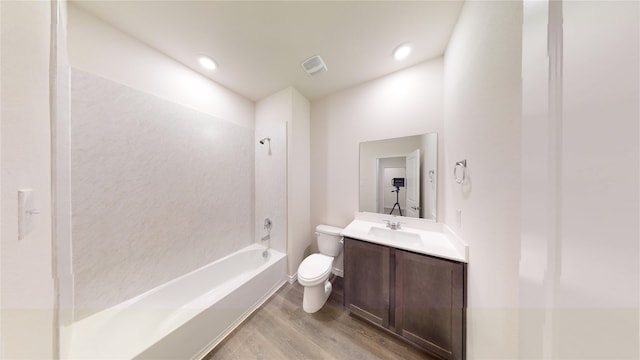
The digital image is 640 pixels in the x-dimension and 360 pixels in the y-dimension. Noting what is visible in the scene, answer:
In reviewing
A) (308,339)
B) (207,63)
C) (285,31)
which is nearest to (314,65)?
(285,31)

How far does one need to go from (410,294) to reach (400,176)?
1.09 m

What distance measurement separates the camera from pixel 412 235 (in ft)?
5.29

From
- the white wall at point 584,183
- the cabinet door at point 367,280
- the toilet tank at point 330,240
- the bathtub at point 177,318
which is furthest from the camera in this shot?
the toilet tank at point 330,240

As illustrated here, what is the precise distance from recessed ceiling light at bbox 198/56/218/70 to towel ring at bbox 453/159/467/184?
2.32 m

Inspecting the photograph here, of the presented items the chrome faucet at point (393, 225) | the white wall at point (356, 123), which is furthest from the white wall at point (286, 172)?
the chrome faucet at point (393, 225)

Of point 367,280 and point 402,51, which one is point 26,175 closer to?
point 367,280

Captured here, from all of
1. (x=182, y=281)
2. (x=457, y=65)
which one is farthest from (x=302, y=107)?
(x=182, y=281)

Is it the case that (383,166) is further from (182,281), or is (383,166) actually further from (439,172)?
(182,281)

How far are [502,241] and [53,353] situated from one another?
1.85 meters

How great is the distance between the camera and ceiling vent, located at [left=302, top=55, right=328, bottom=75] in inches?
64.7

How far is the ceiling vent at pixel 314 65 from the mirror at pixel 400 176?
918 mm

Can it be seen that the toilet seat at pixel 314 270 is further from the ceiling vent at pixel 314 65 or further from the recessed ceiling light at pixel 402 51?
the recessed ceiling light at pixel 402 51

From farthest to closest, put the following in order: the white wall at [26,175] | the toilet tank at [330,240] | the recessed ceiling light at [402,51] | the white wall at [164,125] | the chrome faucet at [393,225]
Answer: the toilet tank at [330,240], the chrome faucet at [393,225], the recessed ceiling light at [402,51], the white wall at [164,125], the white wall at [26,175]

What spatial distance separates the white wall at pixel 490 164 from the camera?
2.24 ft
